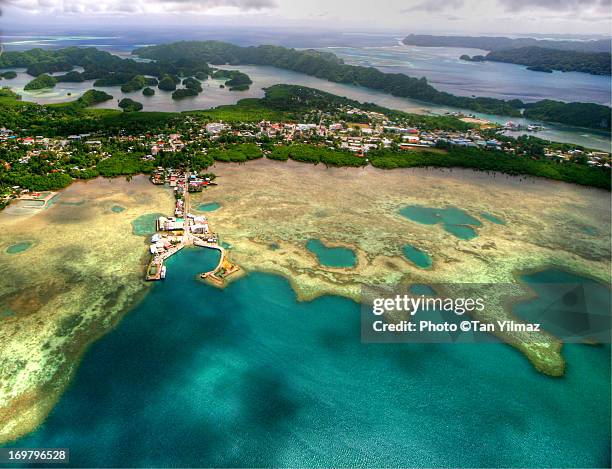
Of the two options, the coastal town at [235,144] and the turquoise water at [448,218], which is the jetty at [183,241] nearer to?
the coastal town at [235,144]

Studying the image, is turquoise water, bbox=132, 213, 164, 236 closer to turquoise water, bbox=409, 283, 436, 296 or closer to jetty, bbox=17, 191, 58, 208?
jetty, bbox=17, 191, 58, 208

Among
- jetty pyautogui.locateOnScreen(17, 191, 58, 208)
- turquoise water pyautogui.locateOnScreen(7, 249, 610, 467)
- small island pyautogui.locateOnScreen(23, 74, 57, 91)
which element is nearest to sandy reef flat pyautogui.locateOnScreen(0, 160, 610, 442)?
jetty pyautogui.locateOnScreen(17, 191, 58, 208)

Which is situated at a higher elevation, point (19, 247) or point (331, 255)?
point (331, 255)

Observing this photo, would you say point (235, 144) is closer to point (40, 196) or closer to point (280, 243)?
point (40, 196)

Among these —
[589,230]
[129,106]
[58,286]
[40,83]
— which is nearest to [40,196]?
[58,286]

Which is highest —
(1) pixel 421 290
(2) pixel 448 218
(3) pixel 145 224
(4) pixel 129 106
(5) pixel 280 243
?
(4) pixel 129 106

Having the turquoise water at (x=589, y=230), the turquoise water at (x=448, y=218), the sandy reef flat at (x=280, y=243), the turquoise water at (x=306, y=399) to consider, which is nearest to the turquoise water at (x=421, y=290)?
the sandy reef flat at (x=280, y=243)

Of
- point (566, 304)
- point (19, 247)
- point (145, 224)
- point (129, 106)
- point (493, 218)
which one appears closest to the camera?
point (566, 304)
